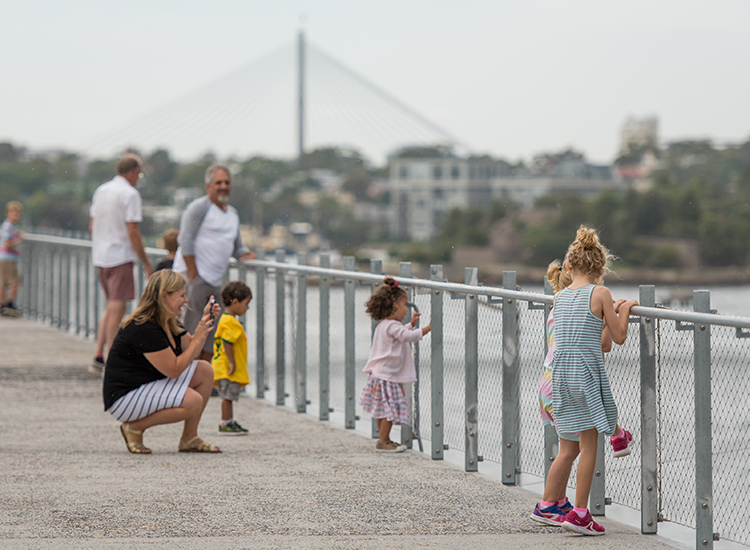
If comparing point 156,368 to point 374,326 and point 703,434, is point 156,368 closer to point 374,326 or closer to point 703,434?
point 374,326


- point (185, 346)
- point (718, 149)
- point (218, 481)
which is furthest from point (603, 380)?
point (718, 149)

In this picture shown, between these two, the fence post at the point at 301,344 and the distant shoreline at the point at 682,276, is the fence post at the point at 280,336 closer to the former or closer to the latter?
the fence post at the point at 301,344

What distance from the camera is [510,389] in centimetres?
504

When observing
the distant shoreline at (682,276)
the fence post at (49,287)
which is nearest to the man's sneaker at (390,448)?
the fence post at (49,287)

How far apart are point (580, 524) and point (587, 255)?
1.03 m

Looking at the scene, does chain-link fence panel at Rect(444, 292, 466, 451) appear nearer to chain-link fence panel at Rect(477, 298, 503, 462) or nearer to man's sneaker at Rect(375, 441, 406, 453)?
chain-link fence panel at Rect(477, 298, 503, 462)

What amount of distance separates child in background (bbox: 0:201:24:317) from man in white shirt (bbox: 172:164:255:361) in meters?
7.05

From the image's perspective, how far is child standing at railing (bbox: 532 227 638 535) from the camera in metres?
4.06

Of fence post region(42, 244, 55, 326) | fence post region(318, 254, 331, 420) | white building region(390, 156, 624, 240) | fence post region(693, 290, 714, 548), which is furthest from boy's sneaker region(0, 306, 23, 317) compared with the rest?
white building region(390, 156, 624, 240)

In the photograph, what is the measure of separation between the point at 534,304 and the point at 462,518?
1.05 meters

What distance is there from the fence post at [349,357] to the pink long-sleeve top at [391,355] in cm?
77

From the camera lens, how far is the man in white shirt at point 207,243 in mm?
7285

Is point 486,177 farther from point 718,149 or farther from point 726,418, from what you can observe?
point 726,418

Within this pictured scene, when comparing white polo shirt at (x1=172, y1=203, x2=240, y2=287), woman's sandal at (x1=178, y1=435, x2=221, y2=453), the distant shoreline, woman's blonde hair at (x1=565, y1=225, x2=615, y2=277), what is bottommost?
woman's sandal at (x1=178, y1=435, x2=221, y2=453)
